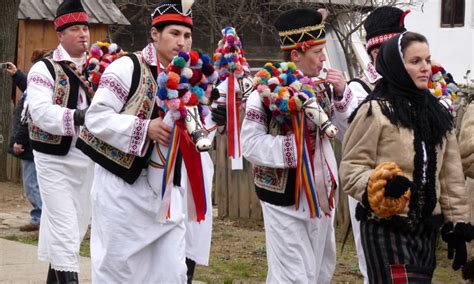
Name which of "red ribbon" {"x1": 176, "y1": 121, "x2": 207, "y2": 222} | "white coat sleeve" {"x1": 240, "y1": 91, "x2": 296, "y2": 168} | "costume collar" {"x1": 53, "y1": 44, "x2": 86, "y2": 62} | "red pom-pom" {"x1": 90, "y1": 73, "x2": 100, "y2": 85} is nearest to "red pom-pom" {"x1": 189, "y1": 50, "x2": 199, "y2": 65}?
"red ribbon" {"x1": 176, "y1": 121, "x2": 207, "y2": 222}

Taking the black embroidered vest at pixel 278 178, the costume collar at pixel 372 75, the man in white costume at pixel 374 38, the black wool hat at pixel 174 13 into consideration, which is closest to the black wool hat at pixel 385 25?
the man in white costume at pixel 374 38

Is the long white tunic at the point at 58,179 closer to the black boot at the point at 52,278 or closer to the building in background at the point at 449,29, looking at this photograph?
the black boot at the point at 52,278

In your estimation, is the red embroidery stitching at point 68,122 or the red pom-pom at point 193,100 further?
the red embroidery stitching at point 68,122

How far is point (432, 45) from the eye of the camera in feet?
109

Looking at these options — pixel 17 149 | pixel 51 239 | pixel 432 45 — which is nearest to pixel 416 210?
pixel 51 239

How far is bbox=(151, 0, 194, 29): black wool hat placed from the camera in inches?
256

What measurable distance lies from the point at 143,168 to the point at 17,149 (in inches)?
220

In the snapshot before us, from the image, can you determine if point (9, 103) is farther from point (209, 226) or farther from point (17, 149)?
point (209, 226)

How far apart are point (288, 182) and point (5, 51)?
11758 millimetres

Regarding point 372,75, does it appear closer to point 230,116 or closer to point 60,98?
point 230,116

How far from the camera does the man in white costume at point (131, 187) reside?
623 centimetres

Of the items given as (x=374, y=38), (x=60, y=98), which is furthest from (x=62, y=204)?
(x=374, y=38)

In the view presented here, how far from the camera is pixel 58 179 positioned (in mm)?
8242

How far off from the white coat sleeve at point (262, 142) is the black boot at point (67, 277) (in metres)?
1.80
